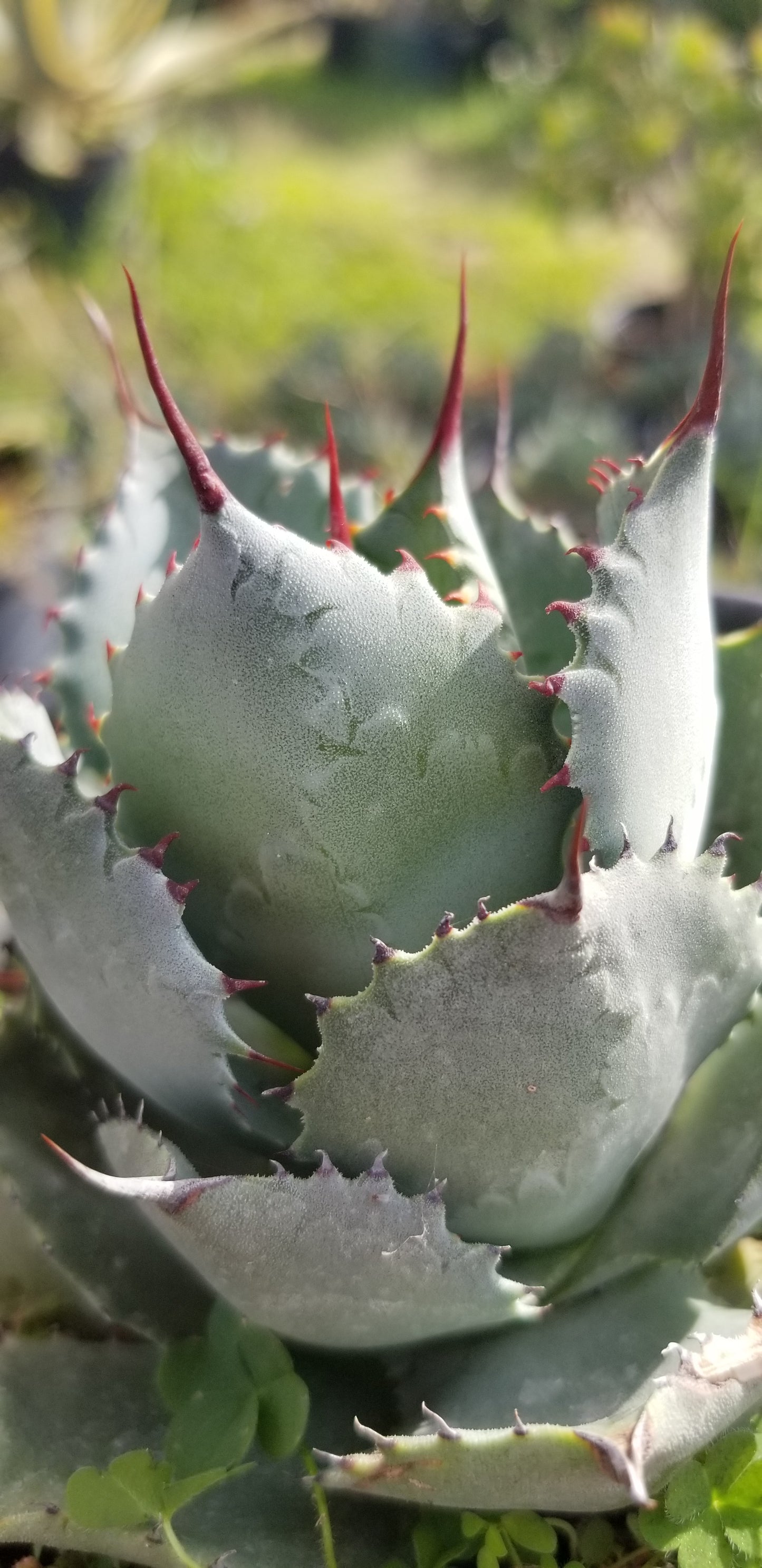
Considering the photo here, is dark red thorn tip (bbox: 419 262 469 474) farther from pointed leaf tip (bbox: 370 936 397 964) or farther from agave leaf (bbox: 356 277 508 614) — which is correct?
pointed leaf tip (bbox: 370 936 397 964)

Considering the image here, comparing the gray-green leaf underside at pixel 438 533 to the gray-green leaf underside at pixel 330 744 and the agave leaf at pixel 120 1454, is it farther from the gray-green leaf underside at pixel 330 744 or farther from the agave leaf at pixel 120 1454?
the agave leaf at pixel 120 1454

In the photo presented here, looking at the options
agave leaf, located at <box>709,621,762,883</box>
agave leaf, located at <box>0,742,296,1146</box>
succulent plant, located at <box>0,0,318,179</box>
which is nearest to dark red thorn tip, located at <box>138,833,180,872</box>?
agave leaf, located at <box>0,742,296,1146</box>

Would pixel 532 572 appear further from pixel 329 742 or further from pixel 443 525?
pixel 329 742

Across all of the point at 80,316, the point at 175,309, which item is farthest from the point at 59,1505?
the point at 175,309

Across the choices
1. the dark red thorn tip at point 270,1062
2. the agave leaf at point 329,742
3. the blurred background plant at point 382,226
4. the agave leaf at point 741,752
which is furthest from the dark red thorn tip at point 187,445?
the blurred background plant at point 382,226

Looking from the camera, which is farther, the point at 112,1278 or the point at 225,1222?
the point at 112,1278

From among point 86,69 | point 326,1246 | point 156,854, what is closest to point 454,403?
point 156,854

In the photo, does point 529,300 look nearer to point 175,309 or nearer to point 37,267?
point 175,309
